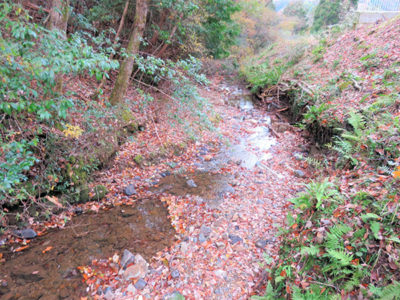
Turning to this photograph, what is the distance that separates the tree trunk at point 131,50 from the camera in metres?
6.30

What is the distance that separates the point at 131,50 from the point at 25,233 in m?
5.11

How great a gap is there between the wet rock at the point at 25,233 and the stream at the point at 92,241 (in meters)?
0.14

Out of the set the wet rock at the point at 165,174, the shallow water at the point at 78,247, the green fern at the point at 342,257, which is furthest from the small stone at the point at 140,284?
the wet rock at the point at 165,174

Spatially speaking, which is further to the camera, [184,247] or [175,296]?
[184,247]

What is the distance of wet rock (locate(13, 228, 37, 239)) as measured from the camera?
420 cm

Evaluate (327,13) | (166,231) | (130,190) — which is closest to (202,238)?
(166,231)

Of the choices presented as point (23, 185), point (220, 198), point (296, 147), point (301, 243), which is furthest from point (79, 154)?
point (296, 147)

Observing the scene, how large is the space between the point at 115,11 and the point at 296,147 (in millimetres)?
8464

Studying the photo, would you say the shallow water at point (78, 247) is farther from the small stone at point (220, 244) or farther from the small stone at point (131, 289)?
the small stone at point (220, 244)

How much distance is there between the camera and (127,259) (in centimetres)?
396

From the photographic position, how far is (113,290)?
351 centimetres

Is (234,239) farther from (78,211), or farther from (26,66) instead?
(26,66)

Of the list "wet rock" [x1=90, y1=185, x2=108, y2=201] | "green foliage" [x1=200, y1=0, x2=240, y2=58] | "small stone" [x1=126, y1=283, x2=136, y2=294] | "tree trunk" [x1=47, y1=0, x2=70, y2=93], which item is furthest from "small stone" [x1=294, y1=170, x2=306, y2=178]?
"green foliage" [x1=200, y1=0, x2=240, y2=58]

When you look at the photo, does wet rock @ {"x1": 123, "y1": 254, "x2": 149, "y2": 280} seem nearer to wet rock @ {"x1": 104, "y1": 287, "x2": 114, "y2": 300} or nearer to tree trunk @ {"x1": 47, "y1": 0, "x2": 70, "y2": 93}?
wet rock @ {"x1": 104, "y1": 287, "x2": 114, "y2": 300}
